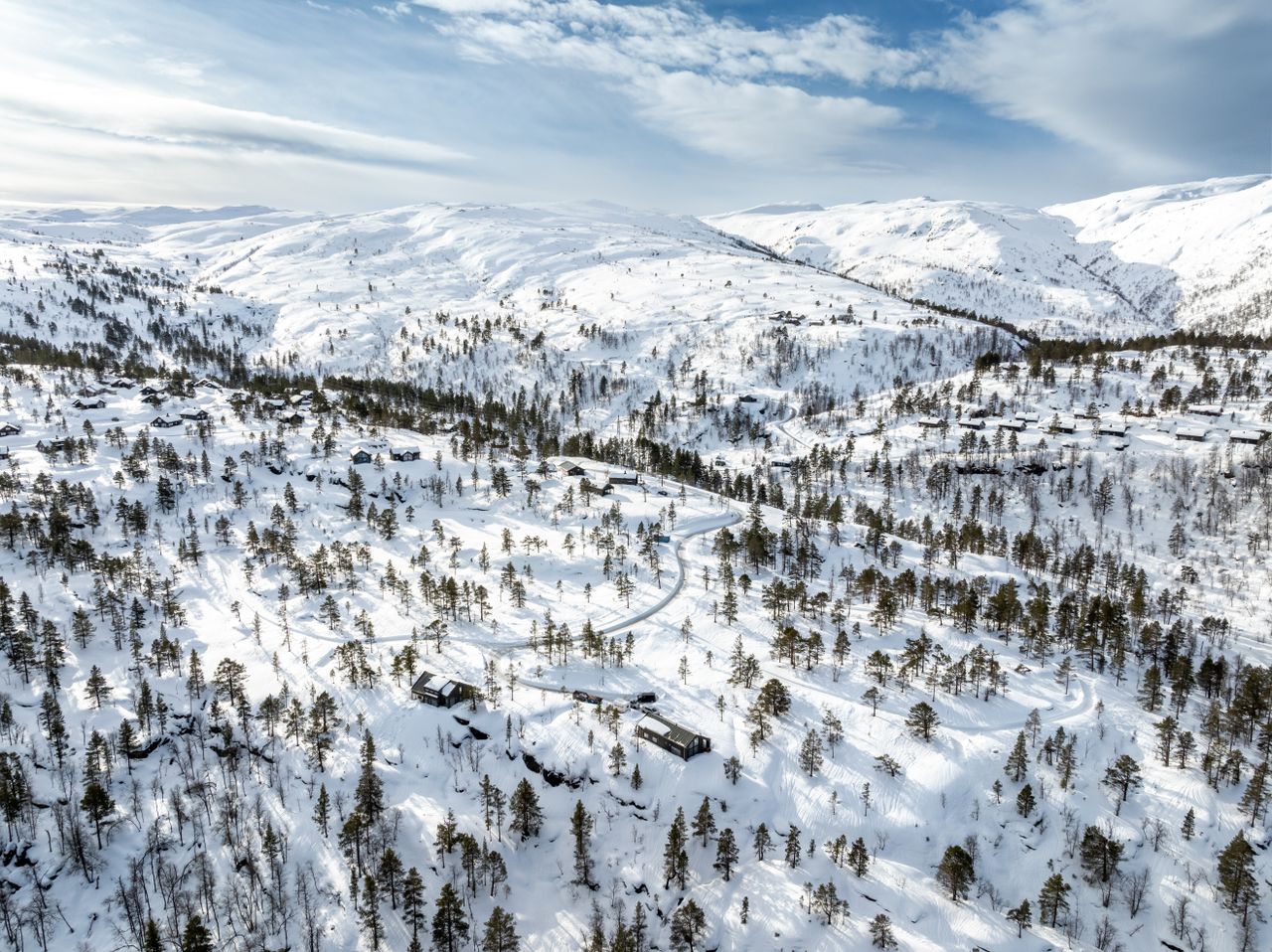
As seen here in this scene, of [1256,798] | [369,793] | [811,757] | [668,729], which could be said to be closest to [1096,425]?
[1256,798]

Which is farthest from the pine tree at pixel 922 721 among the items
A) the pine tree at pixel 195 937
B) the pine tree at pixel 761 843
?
the pine tree at pixel 195 937

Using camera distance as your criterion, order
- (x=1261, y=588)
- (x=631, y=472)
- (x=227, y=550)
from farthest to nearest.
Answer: (x=631, y=472) < (x=1261, y=588) < (x=227, y=550)

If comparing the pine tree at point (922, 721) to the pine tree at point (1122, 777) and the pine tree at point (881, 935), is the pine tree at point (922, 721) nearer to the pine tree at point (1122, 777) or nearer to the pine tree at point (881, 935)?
the pine tree at point (1122, 777)

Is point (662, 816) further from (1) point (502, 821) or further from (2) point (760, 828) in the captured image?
(1) point (502, 821)

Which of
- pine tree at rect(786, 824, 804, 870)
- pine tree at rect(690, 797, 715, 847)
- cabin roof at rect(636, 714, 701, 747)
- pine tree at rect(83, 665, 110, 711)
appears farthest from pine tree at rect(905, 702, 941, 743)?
pine tree at rect(83, 665, 110, 711)

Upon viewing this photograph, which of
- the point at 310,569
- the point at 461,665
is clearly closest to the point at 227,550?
the point at 310,569

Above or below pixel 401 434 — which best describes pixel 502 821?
below

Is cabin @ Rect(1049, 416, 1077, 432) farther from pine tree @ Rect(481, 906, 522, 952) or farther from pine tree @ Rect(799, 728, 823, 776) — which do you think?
pine tree @ Rect(481, 906, 522, 952)
